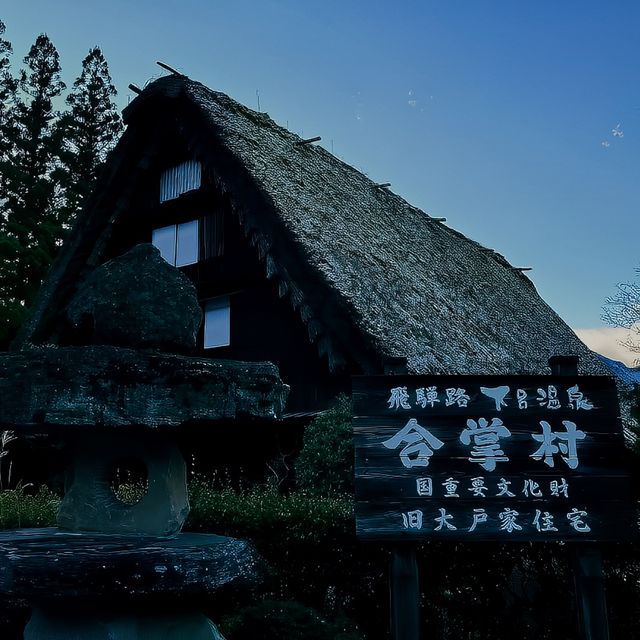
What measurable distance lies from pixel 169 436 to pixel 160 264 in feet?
3.26

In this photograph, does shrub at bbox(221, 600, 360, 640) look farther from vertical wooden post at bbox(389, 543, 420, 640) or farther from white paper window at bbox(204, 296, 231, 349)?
white paper window at bbox(204, 296, 231, 349)

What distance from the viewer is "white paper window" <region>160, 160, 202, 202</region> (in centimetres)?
1354

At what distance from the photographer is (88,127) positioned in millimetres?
26188

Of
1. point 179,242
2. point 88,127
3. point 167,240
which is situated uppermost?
point 88,127

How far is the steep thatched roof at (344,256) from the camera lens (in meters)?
10.2

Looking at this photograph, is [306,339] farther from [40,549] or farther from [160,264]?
[40,549]

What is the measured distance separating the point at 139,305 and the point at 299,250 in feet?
21.7

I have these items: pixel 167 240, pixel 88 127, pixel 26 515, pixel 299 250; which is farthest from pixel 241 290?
pixel 88 127

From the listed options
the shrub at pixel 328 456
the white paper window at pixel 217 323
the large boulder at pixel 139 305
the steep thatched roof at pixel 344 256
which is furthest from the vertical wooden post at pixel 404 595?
the white paper window at pixel 217 323

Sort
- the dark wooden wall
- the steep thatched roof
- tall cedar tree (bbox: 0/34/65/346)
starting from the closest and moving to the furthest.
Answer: the steep thatched roof, the dark wooden wall, tall cedar tree (bbox: 0/34/65/346)

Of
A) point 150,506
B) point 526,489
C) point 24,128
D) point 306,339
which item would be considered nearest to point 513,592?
point 526,489

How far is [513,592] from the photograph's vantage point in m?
6.13

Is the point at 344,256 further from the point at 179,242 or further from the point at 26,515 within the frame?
the point at 26,515

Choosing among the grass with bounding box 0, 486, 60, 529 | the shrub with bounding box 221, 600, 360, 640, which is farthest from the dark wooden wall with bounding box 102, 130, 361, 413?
the shrub with bounding box 221, 600, 360, 640
